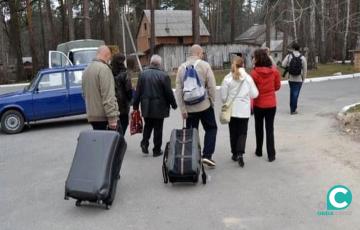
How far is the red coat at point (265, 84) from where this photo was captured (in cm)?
712

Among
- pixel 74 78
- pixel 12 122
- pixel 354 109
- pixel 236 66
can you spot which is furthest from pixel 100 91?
pixel 354 109

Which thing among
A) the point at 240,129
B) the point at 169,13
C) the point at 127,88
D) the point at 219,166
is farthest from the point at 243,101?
the point at 169,13

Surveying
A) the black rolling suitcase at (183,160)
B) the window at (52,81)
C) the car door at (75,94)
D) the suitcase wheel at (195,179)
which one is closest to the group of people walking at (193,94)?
the black rolling suitcase at (183,160)

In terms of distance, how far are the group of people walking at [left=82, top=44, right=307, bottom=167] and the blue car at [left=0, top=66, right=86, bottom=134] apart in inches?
171

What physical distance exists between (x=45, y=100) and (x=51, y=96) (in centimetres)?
19

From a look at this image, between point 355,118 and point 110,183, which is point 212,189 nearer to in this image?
point 110,183

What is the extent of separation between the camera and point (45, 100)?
458 inches

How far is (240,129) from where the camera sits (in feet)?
23.1

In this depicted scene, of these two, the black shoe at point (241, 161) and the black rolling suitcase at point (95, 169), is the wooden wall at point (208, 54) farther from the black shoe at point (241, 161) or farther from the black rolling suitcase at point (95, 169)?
the black rolling suitcase at point (95, 169)

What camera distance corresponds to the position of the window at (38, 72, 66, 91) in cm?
1173

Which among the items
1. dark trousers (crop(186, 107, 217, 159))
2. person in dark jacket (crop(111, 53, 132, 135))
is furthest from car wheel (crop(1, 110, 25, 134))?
dark trousers (crop(186, 107, 217, 159))

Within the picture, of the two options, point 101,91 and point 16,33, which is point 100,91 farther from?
point 16,33

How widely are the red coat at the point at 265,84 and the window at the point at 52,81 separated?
6439mm

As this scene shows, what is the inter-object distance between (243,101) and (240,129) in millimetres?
473
